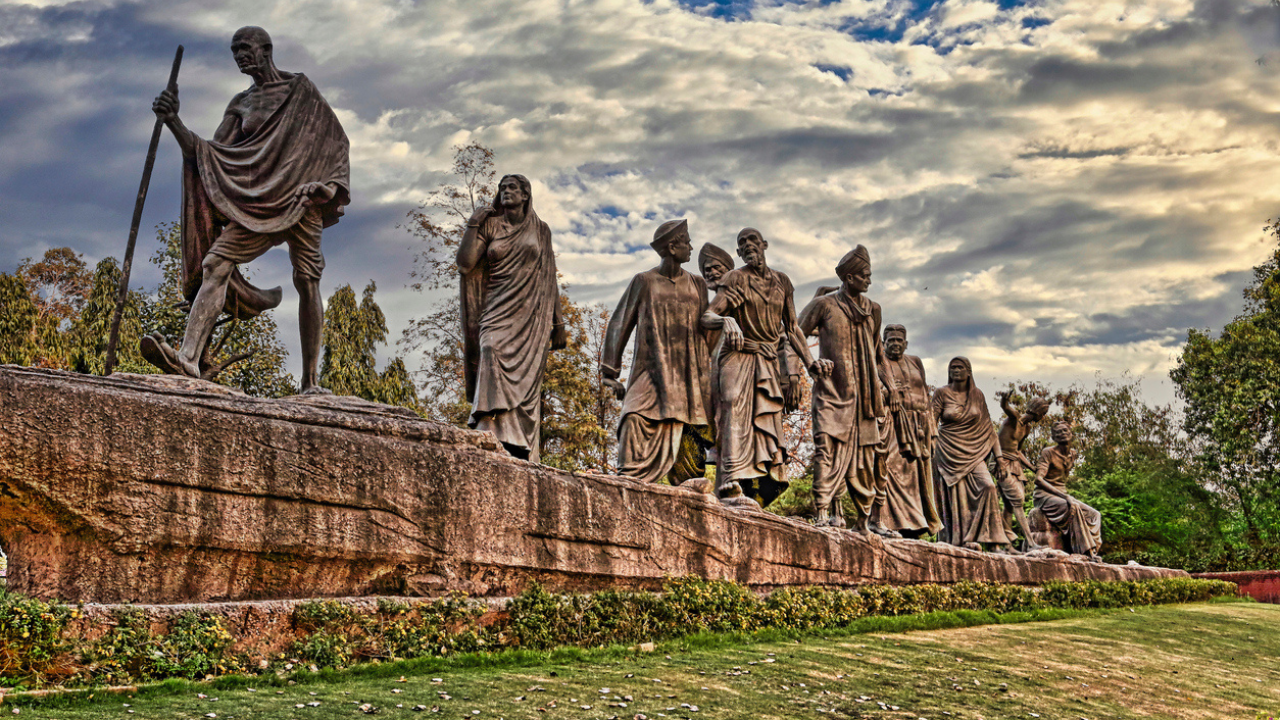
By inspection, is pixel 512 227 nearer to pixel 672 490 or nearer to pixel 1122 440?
pixel 672 490

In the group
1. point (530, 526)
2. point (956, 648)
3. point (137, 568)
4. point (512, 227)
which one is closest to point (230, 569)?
point (137, 568)

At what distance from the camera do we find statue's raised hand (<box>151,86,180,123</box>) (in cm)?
704

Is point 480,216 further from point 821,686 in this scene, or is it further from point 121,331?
point 121,331

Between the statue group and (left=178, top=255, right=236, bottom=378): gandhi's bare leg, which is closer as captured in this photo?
(left=178, top=255, right=236, bottom=378): gandhi's bare leg

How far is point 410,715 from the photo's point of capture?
4387 millimetres

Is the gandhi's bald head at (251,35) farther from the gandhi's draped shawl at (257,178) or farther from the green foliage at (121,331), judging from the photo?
the green foliage at (121,331)

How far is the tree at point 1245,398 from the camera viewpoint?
24344 mm

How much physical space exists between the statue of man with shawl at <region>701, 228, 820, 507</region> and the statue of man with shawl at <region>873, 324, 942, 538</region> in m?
2.55

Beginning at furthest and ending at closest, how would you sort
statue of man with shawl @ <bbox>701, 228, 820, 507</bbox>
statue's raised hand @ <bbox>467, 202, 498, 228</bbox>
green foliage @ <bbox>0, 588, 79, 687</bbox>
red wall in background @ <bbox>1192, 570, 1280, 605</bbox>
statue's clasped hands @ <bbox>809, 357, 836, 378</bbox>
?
red wall in background @ <bbox>1192, 570, 1280, 605</bbox>
statue's clasped hands @ <bbox>809, 357, 836, 378</bbox>
statue of man with shawl @ <bbox>701, 228, 820, 507</bbox>
statue's raised hand @ <bbox>467, 202, 498, 228</bbox>
green foliage @ <bbox>0, 588, 79, 687</bbox>

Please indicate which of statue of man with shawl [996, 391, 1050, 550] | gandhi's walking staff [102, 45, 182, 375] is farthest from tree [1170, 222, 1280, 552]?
gandhi's walking staff [102, 45, 182, 375]

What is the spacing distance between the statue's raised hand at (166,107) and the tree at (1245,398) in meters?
24.2

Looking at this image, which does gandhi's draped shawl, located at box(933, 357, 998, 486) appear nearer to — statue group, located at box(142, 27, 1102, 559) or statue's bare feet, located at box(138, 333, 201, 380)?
statue group, located at box(142, 27, 1102, 559)

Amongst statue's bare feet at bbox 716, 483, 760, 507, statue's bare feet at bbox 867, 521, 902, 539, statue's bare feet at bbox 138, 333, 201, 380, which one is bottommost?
statue's bare feet at bbox 867, 521, 902, 539

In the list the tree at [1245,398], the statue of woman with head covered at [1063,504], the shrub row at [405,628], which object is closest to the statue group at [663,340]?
the shrub row at [405,628]
